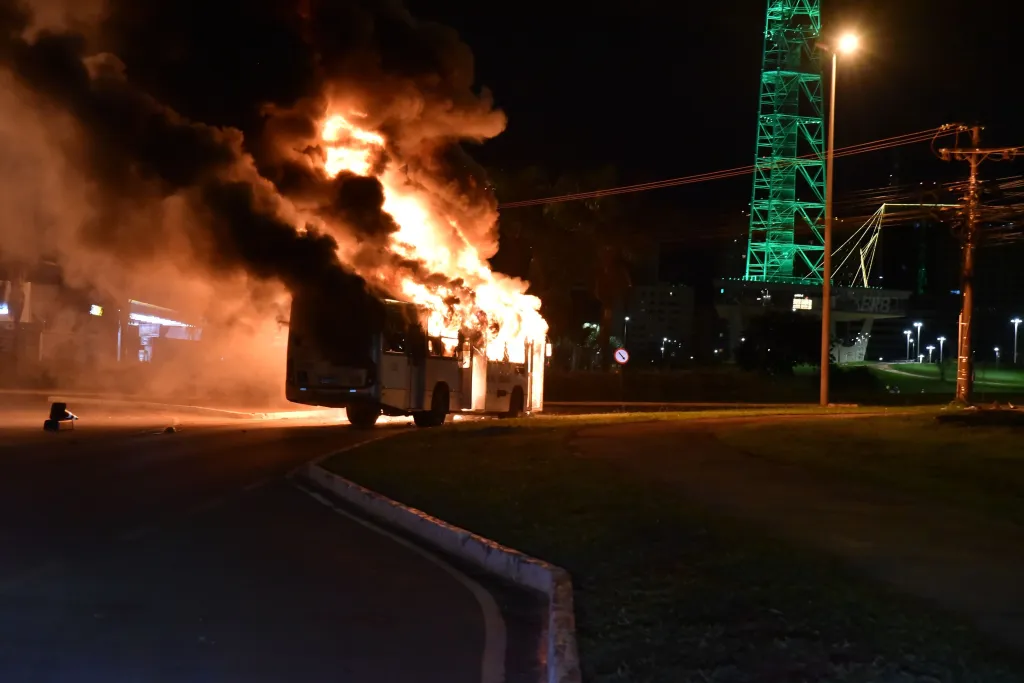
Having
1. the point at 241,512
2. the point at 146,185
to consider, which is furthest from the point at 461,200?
the point at 241,512

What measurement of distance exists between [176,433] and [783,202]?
44872mm

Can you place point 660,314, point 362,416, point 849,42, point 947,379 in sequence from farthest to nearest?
point 660,314 < point 947,379 < point 849,42 < point 362,416

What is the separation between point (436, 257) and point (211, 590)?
55.7ft

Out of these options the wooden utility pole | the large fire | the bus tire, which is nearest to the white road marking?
the large fire

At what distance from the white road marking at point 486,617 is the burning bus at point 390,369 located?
10.6 meters

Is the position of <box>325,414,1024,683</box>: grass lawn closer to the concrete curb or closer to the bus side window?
the concrete curb

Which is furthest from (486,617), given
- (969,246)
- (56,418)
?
(969,246)

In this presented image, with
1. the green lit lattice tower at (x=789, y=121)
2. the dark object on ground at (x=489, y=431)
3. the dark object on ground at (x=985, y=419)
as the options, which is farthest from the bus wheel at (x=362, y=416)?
the green lit lattice tower at (x=789, y=121)

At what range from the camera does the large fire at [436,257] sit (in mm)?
22594

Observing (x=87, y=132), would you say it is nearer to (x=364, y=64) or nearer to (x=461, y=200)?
(x=364, y=64)

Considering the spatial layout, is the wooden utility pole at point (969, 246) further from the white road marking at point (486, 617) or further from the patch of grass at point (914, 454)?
the white road marking at point (486, 617)

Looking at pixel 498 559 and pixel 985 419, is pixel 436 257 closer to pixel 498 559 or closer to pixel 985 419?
pixel 985 419

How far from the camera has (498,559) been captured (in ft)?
30.2

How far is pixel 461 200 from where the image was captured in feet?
Result: 82.2
